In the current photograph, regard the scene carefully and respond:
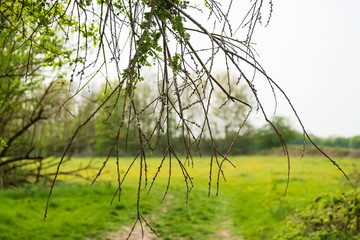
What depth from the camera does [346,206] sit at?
6309 millimetres

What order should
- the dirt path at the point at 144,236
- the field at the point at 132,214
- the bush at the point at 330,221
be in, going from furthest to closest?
1. the field at the point at 132,214
2. the dirt path at the point at 144,236
3. the bush at the point at 330,221

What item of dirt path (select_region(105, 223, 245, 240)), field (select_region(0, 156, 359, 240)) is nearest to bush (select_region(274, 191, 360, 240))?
field (select_region(0, 156, 359, 240))

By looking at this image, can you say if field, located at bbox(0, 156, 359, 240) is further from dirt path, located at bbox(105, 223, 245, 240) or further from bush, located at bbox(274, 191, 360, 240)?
bush, located at bbox(274, 191, 360, 240)

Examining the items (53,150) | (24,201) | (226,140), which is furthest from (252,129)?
(24,201)

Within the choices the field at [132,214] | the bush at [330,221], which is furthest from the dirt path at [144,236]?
the bush at [330,221]

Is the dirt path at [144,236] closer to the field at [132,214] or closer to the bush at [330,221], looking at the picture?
the field at [132,214]

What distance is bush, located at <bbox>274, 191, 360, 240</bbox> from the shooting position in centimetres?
598

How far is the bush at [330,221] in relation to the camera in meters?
5.98

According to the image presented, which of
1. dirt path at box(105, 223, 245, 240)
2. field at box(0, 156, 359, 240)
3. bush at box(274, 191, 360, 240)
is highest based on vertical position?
bush at box(274, 191, 360, 240)

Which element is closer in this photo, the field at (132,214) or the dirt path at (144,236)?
the dirt path at (144,236)

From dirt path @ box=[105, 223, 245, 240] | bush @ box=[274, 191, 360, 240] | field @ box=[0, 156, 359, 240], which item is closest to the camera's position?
bush @ box=[274, 191, 360, 240]

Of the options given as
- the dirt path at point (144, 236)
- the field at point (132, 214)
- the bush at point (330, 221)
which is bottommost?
the dirt path at point (144, 236)

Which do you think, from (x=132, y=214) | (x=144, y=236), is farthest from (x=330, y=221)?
(x=132, y=214)

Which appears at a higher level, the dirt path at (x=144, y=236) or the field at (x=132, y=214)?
the field at (x=132, y=214)
